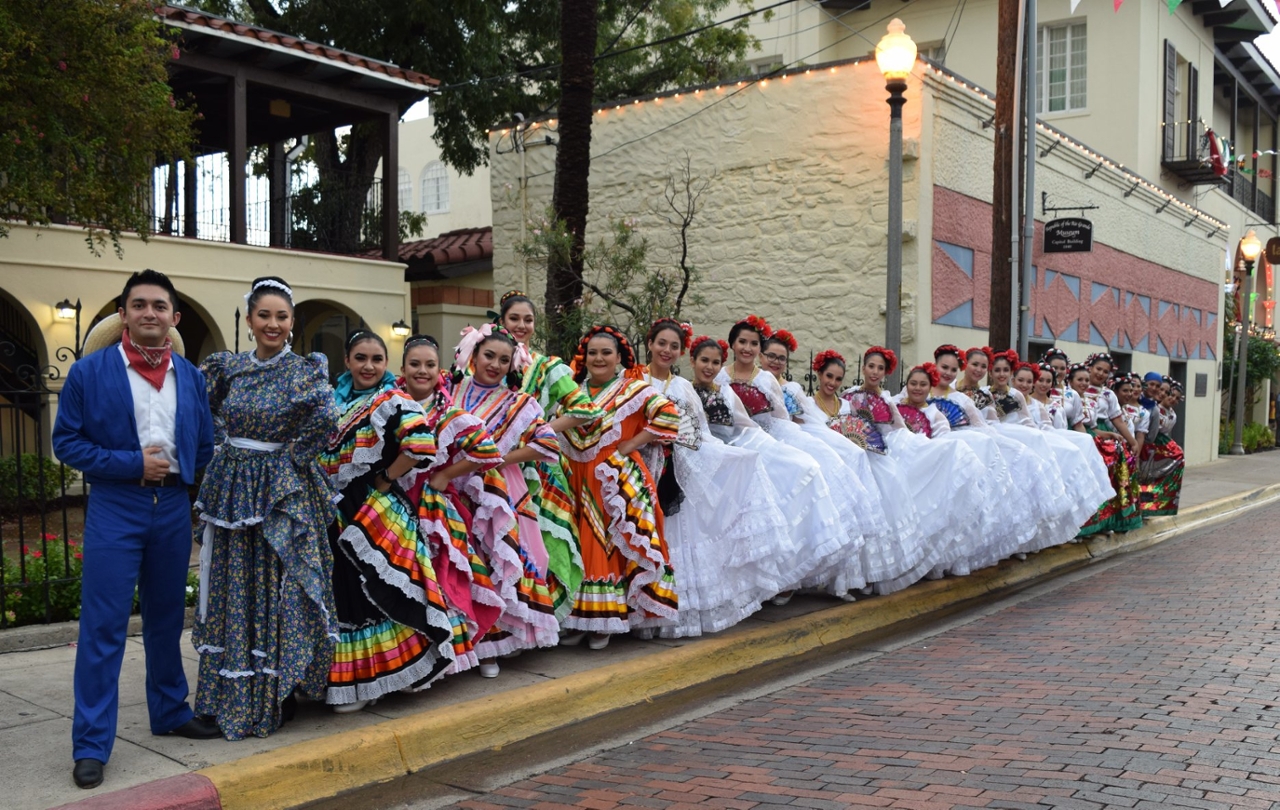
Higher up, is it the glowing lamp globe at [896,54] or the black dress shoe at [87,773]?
the glowing lamp globe at [896,54]

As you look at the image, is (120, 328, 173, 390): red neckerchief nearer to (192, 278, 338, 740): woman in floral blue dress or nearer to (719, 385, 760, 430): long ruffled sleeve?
(192, 278, 338, 740): woman in floral blue dress

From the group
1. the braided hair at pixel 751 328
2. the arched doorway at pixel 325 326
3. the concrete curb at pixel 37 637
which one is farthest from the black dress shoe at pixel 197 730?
the arched doorway at pixel 325 326

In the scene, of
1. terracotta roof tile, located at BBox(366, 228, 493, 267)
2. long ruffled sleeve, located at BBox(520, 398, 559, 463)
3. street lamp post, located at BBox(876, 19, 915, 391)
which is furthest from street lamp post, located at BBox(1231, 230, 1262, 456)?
long ruffled sleeve, located at BBox(520, 398, 559, 463)

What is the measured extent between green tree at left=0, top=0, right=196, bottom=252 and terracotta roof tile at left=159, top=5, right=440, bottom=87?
2.95 metres

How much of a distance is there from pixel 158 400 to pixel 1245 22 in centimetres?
2911

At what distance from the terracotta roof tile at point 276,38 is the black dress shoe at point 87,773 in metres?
10.6

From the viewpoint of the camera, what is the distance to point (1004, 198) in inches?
538

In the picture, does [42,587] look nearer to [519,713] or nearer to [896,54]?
[519,713]

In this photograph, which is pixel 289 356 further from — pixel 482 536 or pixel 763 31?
pixel 763 31

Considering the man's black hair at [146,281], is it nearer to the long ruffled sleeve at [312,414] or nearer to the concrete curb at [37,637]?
the long ruffled sleeve at [312,414]

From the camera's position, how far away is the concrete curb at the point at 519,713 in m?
4.57

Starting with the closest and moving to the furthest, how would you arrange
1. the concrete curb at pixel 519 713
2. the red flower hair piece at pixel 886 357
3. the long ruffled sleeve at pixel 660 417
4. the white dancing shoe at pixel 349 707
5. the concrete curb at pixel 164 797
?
1. the concrete curb at pixel 164 797
2. the concrete curb at pixel 519 713
3. the white dancing shoe at pixel 349 707
4. the long ruffled sleeve at pixel 660 417
5. the red flower hair piece at pixel 886 357

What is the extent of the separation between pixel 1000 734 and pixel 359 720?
3.05 metres

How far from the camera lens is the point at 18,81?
9070 millimetres
